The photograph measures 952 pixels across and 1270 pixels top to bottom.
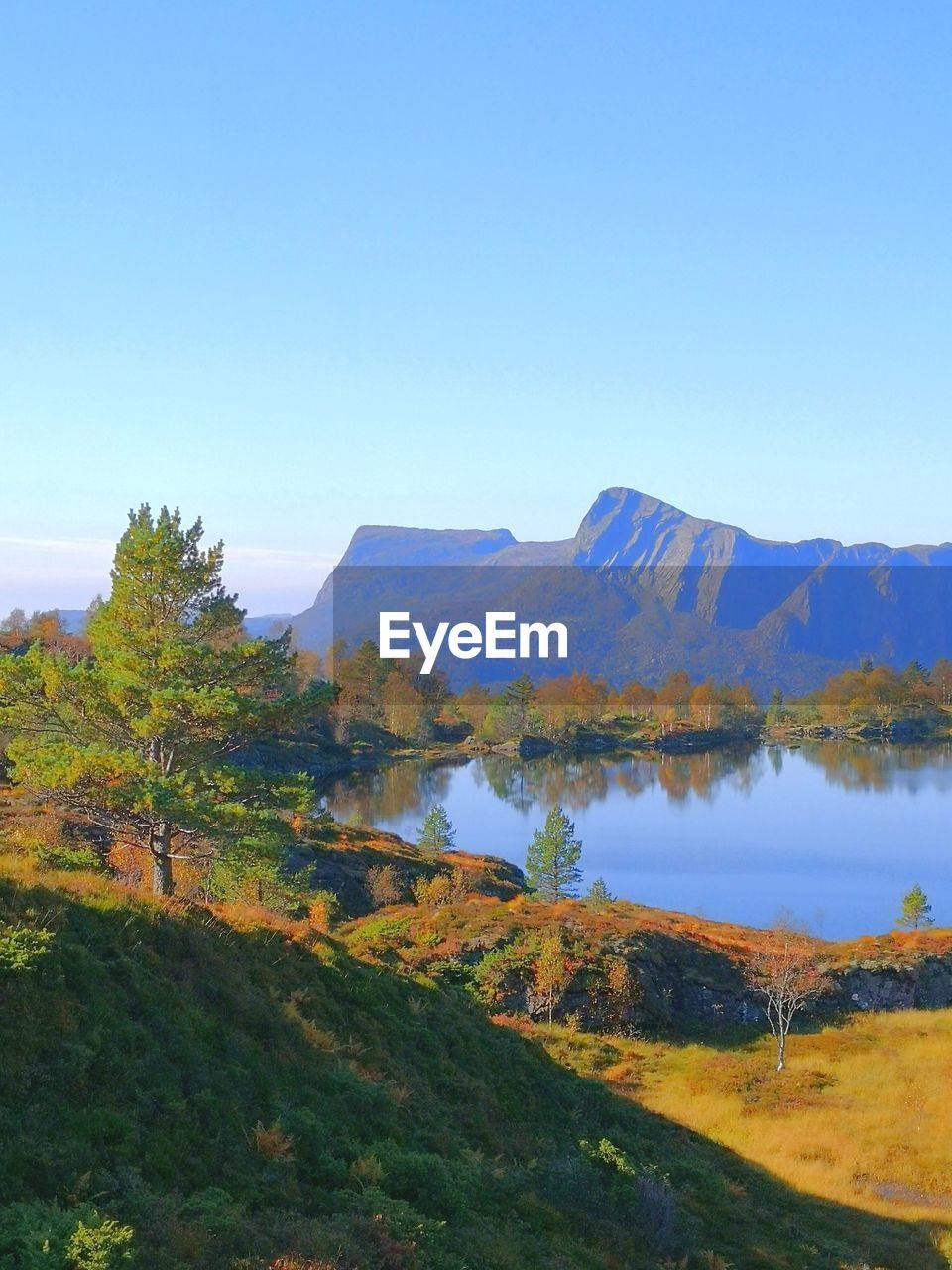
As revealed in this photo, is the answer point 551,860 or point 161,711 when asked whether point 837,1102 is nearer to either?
point 161,711

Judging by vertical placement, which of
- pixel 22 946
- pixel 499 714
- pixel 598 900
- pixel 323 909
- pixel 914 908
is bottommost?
pixel 914 908

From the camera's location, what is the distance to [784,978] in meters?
34.8

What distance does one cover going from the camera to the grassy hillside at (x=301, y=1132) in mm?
9180

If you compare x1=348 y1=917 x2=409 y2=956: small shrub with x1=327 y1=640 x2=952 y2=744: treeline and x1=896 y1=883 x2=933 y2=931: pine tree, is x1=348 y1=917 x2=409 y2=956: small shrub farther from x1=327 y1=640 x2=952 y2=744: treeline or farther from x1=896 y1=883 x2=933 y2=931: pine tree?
x1=327 y1=640 x2=952 y2=744: treeline

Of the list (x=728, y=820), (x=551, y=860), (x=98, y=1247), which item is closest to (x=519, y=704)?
(x=728, y=820)

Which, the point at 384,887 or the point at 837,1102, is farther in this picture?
the point at 384,887

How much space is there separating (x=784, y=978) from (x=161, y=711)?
917 inches

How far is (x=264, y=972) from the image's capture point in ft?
50.7

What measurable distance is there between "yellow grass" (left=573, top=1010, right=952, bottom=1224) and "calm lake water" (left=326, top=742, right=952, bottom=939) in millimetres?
27209

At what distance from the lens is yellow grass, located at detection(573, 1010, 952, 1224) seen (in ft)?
69.9

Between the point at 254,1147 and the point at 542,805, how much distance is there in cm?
10492

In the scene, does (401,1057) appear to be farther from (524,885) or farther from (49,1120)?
(524,885)

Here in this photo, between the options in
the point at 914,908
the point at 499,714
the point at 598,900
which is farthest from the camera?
the point at 499,714

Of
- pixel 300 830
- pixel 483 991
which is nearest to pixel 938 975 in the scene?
pixel 483 991
